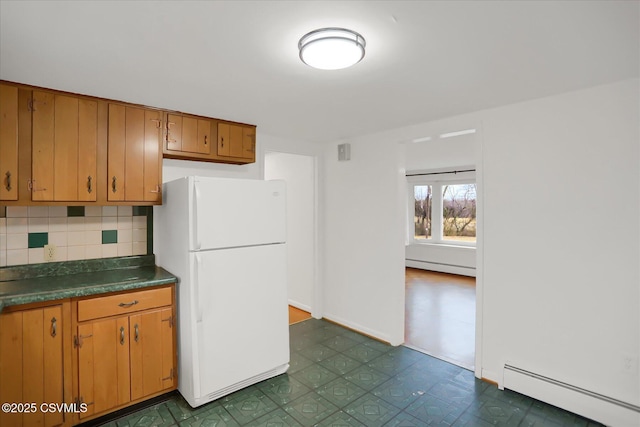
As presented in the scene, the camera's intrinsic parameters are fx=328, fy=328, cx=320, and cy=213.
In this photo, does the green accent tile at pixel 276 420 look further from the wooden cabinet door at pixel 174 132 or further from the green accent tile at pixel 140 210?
the wooden cabinet door at pixel 174 132

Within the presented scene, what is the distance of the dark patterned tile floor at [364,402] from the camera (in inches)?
86.7

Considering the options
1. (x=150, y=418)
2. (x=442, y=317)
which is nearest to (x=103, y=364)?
(x=150, y=418)

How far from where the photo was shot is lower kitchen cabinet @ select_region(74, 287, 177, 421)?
2.12 meters

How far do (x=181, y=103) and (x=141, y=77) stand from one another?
0.52 metres

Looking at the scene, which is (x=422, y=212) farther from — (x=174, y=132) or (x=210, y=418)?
(x=210, y=418)

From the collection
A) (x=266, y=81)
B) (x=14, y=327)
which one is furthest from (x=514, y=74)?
(x=14, y=327)

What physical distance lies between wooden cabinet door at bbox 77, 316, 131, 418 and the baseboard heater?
282 centimetres

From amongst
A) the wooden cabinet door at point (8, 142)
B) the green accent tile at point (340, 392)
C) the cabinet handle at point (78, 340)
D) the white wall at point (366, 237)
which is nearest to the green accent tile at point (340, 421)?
the green accent tile at point (340, 392)

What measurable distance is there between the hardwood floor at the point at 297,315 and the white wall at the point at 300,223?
69 mm

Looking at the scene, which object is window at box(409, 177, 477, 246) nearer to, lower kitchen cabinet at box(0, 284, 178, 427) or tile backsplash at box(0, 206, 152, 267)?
tile backsplash at box(0, 206, 152, 267)

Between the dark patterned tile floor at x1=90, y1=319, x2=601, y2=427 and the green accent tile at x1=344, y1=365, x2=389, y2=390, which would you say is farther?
the green accent tile at x1=344, y1=365, x2=389, y2=390

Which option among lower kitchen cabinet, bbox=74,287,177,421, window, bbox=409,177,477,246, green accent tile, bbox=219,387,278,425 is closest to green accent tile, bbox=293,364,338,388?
green accent tile, bbox=219,387,278,425

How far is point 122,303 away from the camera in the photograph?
2.23 meters

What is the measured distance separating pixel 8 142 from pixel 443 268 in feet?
23.1
